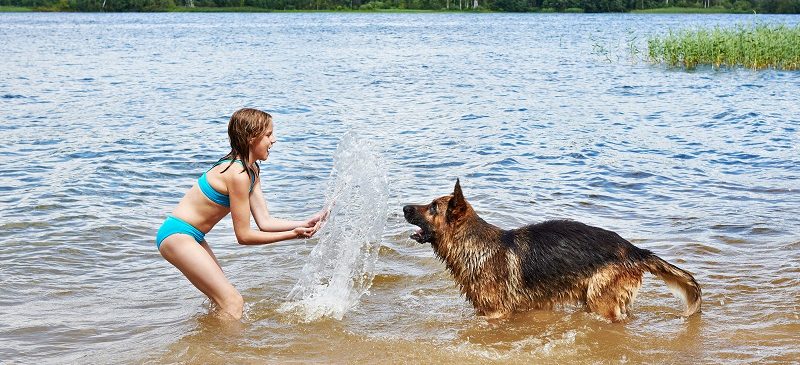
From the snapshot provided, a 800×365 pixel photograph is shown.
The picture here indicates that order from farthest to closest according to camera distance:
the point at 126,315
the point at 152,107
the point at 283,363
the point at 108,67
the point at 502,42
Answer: the point at 502,42
the point at 108,67
the point at 152,107
the point at 126,315
the point at 283,363

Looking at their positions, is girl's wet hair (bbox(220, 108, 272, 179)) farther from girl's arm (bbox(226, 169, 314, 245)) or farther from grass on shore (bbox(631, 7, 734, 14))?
grass on shore (bbox(631, 7, 734, 14))

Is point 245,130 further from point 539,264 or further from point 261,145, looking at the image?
point 539,264

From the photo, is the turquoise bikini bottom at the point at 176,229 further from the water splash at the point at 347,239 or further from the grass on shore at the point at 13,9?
the grass on shore at the point at 13,9

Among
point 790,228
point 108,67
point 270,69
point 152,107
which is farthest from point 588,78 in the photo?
point 790,228

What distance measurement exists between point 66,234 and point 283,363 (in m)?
5.12

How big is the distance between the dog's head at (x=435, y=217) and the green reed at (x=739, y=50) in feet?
91.5

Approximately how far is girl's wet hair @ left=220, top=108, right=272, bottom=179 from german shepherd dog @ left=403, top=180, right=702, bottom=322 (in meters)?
1.41

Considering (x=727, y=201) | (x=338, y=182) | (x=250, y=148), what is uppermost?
(x=250, y=148)

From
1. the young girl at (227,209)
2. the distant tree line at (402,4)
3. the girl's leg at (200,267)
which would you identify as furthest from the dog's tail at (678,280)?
the distant tree line at (402,4)

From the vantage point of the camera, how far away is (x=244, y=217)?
22.2ft

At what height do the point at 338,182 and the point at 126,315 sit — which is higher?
the point at 338,182

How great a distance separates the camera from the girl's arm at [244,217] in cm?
666

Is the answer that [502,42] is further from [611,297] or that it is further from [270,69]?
[611,297]

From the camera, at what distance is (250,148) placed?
6.75m
